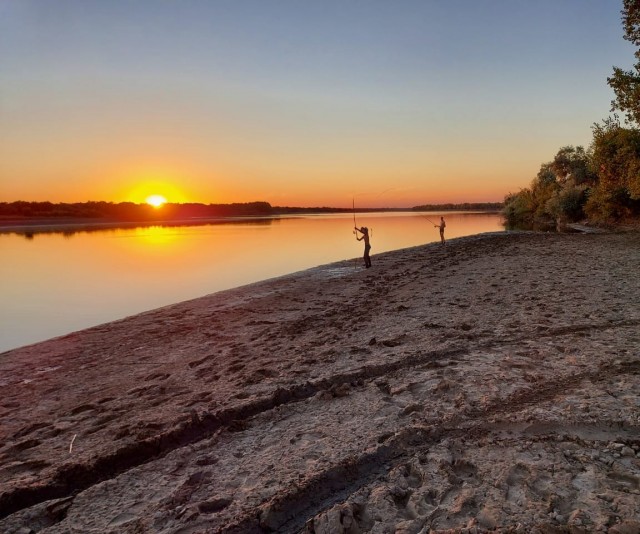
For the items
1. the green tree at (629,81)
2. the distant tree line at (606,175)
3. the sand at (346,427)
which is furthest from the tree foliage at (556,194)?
the sand at (346,427)

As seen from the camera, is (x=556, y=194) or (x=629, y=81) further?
(x=556, y=194)

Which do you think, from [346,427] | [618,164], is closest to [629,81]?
[618,164]

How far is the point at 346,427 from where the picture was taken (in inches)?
195

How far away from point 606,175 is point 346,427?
35053 mm

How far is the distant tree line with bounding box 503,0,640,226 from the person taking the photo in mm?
22562

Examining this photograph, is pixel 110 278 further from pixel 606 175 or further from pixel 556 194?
pixel 556 194

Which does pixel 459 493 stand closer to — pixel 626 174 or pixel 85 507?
pixel 85 507

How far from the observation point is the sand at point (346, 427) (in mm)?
3572

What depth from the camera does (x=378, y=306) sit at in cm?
1189

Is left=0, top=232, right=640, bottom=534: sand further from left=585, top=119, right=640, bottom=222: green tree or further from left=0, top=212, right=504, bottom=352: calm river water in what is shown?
left=585, top=119, right=640, bottom=222: green tree

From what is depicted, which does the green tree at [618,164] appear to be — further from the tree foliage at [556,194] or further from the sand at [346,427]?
the sand at [346,427]

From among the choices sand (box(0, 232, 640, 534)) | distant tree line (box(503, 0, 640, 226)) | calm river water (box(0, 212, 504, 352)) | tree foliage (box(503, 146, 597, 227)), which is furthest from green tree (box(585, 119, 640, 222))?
sand (box(0, 232, 640, 534))

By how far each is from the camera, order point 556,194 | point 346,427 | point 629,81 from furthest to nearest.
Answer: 1. point 556,194
2. point 629,81
3. point 346,427

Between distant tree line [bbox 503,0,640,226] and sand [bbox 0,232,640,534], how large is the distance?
62.6 feet
